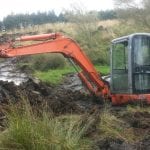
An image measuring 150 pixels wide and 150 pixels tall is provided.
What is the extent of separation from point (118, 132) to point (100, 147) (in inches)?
47.1

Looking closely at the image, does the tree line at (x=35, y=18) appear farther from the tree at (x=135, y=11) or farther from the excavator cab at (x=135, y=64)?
the excavator cab at (x=135, y=64)

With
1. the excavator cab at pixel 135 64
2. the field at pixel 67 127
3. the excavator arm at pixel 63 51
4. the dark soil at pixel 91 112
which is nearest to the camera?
the field at pixel 67 127

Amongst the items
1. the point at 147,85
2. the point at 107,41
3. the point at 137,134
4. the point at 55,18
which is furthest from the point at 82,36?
the point at 55,18

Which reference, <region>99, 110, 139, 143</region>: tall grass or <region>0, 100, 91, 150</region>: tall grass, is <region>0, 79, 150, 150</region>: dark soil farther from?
<region>0, 100, 91, 150</region>: tall grass

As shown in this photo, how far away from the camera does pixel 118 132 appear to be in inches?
421

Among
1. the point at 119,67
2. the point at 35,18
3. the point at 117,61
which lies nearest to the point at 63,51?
the point at 117,61

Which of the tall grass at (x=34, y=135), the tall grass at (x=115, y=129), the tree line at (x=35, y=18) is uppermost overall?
the tall grass at (x=34, y=135)

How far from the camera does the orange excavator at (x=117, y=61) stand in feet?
55.1

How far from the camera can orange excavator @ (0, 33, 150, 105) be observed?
16.8m

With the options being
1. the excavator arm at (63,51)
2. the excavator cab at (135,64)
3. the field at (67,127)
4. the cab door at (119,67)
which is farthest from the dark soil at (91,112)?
the cab door at (119,67)

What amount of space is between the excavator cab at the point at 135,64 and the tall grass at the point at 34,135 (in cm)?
768

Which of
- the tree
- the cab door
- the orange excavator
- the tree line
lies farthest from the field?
the tree line

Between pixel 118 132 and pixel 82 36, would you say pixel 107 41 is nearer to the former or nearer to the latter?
pixel 82 36

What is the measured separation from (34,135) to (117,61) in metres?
9.72
